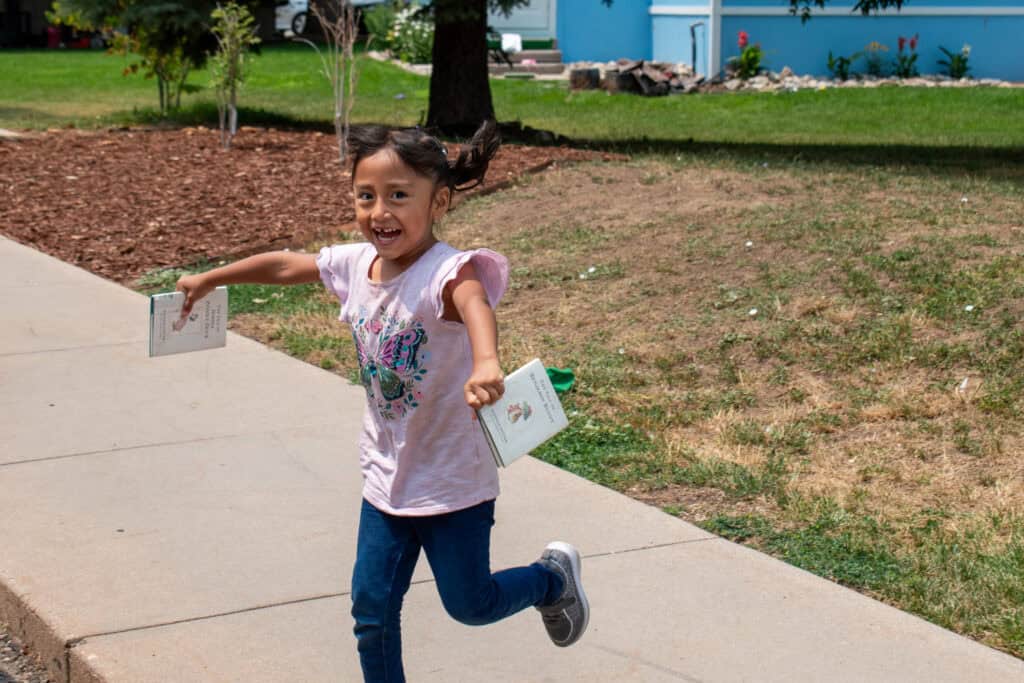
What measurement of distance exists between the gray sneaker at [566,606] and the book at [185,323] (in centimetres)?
103

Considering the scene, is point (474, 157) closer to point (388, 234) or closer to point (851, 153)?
point (388, 234)

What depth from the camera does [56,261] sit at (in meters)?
9.73

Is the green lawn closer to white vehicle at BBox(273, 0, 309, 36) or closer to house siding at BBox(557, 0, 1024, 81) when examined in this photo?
house siding at BBox(557, 0, 1024, 81)

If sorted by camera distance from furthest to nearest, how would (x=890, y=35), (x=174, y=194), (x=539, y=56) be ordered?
(x=539, y=56), (x=890, y=35), (x=174, y=194)

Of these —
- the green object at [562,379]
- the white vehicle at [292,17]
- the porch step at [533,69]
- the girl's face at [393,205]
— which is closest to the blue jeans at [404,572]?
the girl's face at [393,205]

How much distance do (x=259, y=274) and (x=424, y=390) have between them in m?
0.65

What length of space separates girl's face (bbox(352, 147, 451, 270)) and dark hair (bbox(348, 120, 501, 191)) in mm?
18

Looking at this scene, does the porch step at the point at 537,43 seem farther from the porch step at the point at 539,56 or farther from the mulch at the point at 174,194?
the mulch at the point at 174,194

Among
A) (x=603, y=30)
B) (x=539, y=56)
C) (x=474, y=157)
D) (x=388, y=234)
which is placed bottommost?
(x=388, y=234)

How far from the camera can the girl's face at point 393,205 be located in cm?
326

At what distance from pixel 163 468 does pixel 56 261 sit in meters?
4.73

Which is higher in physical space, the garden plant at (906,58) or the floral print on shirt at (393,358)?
the garden plant at (906,58)

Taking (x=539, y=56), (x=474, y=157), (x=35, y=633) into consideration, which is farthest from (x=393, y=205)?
(x=539, y=56)

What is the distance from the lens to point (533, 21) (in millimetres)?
25828
